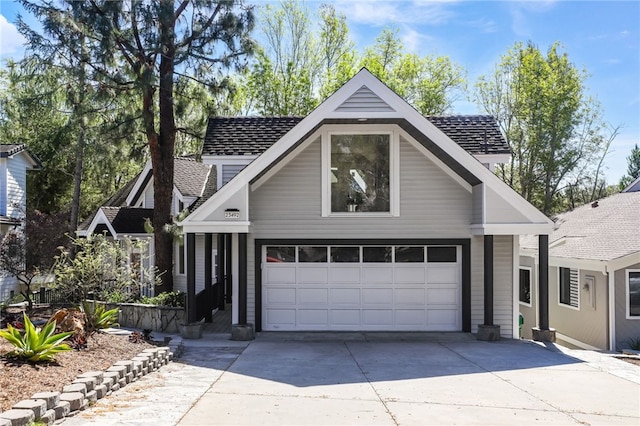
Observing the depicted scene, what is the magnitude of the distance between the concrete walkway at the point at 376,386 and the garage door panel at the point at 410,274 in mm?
1728

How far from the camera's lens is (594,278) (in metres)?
14.2

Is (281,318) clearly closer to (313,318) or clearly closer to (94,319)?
(313,318)

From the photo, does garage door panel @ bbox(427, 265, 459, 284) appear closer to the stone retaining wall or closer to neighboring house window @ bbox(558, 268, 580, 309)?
neighboring house window @ bbox(558, 268, 580, 309)

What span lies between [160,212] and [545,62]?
2472cm

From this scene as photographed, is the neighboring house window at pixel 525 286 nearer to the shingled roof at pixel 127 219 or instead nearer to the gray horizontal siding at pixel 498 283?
the gray horizontal siding at pixel 498 283

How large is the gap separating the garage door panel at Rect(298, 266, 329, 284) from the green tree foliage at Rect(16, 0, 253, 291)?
4.76 meters

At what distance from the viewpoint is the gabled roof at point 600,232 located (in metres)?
14.0

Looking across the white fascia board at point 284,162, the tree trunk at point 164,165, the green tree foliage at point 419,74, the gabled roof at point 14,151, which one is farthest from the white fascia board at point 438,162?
the green tree foliage at point 419,74

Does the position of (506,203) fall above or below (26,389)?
above

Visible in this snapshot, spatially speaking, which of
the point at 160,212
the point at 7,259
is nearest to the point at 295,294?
the point at 160,212

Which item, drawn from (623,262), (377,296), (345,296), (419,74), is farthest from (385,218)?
(419,74)

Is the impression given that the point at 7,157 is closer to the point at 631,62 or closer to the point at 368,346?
the point at 368,346

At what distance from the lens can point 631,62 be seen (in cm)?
1938

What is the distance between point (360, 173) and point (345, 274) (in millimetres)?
2629
